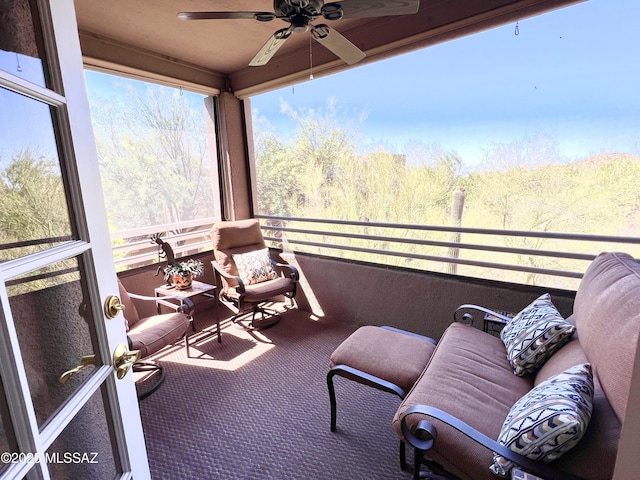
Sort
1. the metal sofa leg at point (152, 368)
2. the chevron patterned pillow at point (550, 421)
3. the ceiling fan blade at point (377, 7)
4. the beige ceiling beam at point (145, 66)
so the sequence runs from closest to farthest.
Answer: the chevron patterned pillow at point (550, 421) → the ceiling fan blade at point (377, 7) → the metal sofa leg at point (152, 368) → the beige ceiling beam at point (145, 66)

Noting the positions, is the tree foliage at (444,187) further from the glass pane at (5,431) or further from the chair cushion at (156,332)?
the glass pane at (5,431)

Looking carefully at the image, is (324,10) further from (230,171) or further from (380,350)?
(230,171)

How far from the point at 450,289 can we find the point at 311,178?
193cm

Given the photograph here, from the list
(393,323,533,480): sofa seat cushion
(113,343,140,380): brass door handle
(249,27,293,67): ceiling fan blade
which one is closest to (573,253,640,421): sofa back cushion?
(393,323,533,480): sofa seat cushion

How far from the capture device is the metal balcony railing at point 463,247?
83.6 inches

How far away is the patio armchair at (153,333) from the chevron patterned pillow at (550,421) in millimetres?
1965

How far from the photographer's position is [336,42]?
1783 millimetres

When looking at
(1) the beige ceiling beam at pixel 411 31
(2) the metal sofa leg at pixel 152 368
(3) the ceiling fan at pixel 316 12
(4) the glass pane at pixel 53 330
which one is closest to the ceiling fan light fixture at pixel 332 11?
(3) the ceiling fan at pixel 316 12

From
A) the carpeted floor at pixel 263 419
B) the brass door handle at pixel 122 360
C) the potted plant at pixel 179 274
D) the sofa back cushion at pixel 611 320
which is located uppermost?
the brass door handle at pixel 122 360

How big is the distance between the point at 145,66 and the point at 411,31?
2.33 m

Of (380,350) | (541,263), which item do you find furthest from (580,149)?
(380,350)

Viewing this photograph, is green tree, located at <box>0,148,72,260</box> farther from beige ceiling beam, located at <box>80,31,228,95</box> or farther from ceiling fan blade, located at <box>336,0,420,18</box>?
beige ceiling beam, located at <box>80,31,228,95</box>

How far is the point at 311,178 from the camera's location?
362 centimetres

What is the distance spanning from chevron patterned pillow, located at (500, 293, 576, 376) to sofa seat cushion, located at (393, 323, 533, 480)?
0.08 metres
